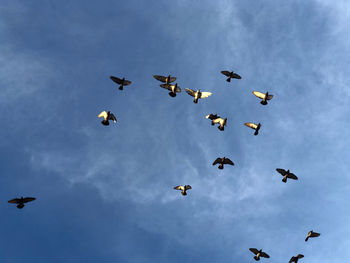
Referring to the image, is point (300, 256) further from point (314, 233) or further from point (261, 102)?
point (261, 102)

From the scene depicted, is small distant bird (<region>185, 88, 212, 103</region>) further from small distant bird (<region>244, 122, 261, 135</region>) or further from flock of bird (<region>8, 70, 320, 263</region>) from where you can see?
small distant bird (<region>244, 122, 261, 135</region>)

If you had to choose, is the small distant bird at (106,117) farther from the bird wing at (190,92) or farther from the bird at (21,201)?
the bird at (21,201)

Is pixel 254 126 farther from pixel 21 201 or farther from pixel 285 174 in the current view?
pixel 21 201

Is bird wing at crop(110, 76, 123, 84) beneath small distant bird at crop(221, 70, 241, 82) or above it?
beneath

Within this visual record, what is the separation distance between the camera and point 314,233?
70.8 m

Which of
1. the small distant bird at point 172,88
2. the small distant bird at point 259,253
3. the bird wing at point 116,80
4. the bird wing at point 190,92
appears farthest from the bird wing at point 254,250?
the bird wing at point 116,80

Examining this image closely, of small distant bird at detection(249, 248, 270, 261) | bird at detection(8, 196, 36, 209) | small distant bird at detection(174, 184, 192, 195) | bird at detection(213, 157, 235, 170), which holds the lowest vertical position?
small distant bird at detection(249, 248, 270, 261)

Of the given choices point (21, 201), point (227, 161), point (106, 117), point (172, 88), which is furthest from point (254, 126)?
point (21, 201)

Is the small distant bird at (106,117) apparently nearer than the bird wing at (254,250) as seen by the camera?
Yes

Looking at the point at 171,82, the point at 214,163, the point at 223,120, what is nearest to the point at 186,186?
the point at 214,163

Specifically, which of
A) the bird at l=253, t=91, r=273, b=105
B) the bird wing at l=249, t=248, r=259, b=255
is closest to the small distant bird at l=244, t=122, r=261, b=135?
the bird at l=253, t=91, r=273, b=105

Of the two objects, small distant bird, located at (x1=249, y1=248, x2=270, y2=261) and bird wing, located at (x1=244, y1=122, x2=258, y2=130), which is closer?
bird wing, located at (x1=244, y1=122, x2=258, y2=130)

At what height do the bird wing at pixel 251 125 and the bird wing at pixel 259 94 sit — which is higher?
the bird wing at pixel 259 94

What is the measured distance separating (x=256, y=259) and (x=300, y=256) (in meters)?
6.70
